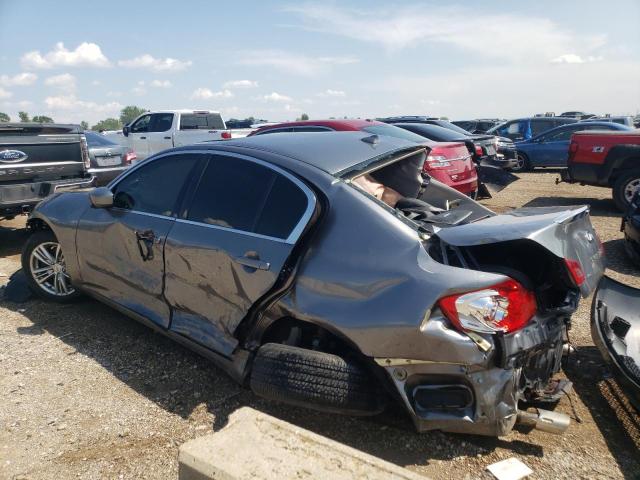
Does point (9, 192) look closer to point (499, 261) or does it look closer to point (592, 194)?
point (499, 261)

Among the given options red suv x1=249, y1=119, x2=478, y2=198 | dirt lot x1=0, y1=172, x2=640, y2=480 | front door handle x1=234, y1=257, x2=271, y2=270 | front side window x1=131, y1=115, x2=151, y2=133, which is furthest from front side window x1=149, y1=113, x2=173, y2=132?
front door handle x1=234, y1=257, x2=271, y2=270

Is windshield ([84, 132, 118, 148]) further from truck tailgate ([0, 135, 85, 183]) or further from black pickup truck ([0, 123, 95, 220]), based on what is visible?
truck tailgate ([0, 135, 85, 183])

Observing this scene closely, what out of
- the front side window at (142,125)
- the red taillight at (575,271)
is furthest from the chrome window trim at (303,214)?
the front side window at (142,125)

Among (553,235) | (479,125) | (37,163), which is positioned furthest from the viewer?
(479,125)

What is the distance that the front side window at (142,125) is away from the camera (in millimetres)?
14555

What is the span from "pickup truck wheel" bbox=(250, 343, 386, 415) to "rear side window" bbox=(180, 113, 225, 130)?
41.6ft

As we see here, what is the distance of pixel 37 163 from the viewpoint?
21.3 ft

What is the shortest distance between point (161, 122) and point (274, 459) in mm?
13644

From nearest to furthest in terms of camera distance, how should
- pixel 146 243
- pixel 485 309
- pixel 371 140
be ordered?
pixel 485 309 < pixel 371 140 < pixel 146 243

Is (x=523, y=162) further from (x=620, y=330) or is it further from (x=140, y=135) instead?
(x=620, y=330)

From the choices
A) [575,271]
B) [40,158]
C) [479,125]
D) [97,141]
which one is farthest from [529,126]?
[575,271]

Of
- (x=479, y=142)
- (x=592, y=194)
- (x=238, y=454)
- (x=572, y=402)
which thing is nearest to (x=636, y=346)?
(x=572, y=402)

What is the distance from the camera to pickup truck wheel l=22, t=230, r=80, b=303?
4641 millimetres

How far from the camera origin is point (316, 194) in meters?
2.79
